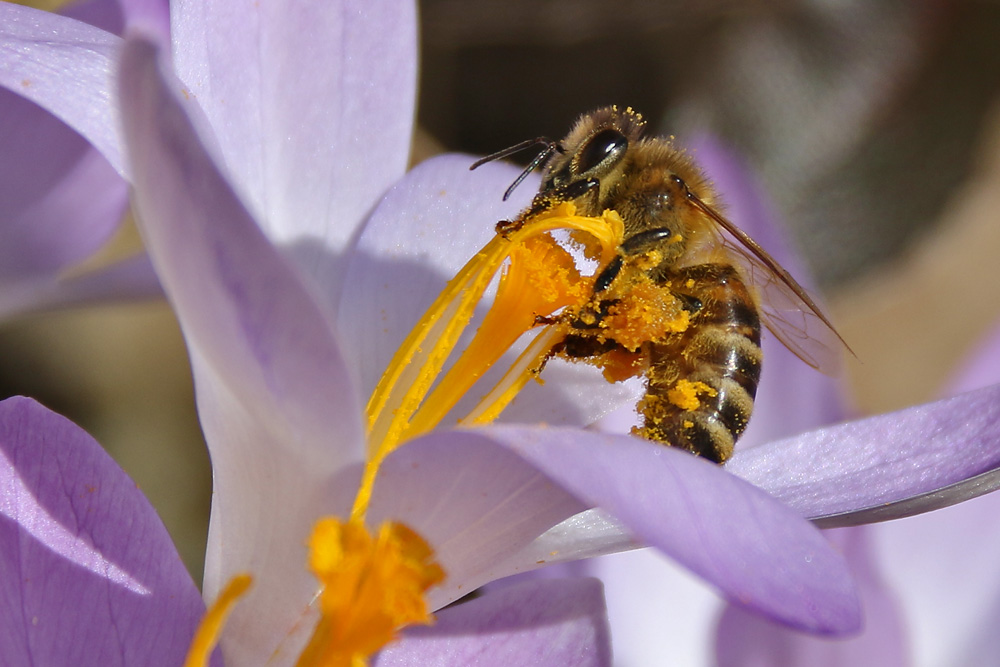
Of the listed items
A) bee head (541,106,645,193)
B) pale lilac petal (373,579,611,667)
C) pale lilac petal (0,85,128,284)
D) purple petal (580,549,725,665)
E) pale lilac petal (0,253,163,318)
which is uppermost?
bee head (541,106,645,193)

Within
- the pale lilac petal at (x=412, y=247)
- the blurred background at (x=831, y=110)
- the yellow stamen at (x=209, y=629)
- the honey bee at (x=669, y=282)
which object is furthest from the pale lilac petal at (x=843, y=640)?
the blurred background at (x=831, y=110)

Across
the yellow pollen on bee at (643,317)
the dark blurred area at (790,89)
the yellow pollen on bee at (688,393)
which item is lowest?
the yellow pollen on bee at (688,393)

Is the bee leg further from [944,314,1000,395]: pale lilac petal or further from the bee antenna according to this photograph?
[944,314,1000,395]: pale lilac petal

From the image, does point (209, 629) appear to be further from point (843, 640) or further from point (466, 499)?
point (843, 640)

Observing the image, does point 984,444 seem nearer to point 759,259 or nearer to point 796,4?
point 759,259

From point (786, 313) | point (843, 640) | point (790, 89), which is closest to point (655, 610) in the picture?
point (843, 640)

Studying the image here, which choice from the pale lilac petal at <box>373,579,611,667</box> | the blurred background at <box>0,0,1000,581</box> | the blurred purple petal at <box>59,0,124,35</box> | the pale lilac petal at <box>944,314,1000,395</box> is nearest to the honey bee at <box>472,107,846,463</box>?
the pale lilac petal at <box>373,579,611,667</box>

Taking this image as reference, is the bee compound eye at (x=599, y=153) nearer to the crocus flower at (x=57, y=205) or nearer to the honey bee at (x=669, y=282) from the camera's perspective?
the honey bee at (x=669, y=282)
